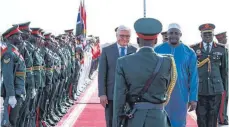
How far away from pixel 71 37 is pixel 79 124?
594 centimetres

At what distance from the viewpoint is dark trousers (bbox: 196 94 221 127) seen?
352 inches

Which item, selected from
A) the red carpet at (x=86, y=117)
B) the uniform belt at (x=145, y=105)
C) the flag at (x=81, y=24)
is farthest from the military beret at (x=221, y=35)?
the flag at (x=81, y=24)

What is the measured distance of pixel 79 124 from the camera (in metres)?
11.3

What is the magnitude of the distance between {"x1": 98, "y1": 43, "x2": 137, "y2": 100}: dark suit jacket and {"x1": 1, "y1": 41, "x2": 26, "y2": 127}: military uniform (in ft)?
4.07

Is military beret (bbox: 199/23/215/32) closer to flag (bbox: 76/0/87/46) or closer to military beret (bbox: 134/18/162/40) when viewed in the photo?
military beret (bbox: 134/18/162/40)

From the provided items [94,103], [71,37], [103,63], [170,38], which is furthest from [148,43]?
[71,37]

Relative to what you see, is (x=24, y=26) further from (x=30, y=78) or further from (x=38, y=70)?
(x=30, y=78)

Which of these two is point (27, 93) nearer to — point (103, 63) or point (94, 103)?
point (103, 63)

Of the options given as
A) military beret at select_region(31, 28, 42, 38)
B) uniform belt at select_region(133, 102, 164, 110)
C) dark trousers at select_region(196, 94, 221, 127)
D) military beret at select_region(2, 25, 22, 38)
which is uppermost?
military beret at select_region(2, 25, 22, 38)

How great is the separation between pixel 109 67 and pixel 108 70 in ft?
0.14

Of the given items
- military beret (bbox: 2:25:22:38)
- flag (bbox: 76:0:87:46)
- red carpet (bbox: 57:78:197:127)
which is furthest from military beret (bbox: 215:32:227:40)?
flag (bbox: 76:0:87:46)

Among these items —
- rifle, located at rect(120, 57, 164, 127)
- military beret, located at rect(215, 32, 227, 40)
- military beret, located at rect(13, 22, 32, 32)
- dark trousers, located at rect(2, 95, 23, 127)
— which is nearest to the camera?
rifle, located at rect(120, 57, 164, 127)

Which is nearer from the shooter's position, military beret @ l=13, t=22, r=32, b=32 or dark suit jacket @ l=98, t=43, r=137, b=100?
dark suit jacket @ l=98, t=43, r=137, b=100

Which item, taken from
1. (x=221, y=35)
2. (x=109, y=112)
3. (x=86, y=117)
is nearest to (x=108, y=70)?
(x=109, y=112)
